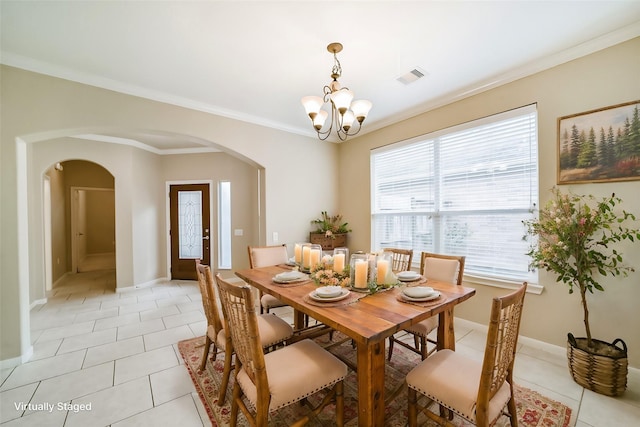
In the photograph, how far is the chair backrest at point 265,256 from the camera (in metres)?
3.01

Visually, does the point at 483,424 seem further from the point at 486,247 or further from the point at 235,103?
the point at 235,103

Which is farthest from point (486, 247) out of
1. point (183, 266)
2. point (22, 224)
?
point (183, 266)

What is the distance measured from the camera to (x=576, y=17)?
1.95 meters

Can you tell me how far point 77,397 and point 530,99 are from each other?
4820mm

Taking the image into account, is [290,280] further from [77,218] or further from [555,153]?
[77,218]

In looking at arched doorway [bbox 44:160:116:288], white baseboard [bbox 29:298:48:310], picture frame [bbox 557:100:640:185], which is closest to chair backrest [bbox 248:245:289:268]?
picture frame [bbox 557:100:640:185]

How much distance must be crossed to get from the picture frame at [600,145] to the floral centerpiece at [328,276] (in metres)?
2.24

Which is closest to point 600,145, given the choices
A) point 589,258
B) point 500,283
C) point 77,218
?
point 589,258

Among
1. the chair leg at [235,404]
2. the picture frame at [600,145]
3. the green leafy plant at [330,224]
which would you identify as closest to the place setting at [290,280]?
the chair leg at [235,404]

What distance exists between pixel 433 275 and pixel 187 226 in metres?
5.22

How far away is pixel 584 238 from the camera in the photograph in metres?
2.04

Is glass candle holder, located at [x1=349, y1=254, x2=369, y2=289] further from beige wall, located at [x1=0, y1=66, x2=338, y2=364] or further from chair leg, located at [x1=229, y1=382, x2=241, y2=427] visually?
beige wall, located at [x1=0, y1=66, x2=338, y2=364]

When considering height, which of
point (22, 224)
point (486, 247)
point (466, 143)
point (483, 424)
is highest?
point (466, 143)

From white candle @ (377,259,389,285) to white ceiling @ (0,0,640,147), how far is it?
1.85 meters
